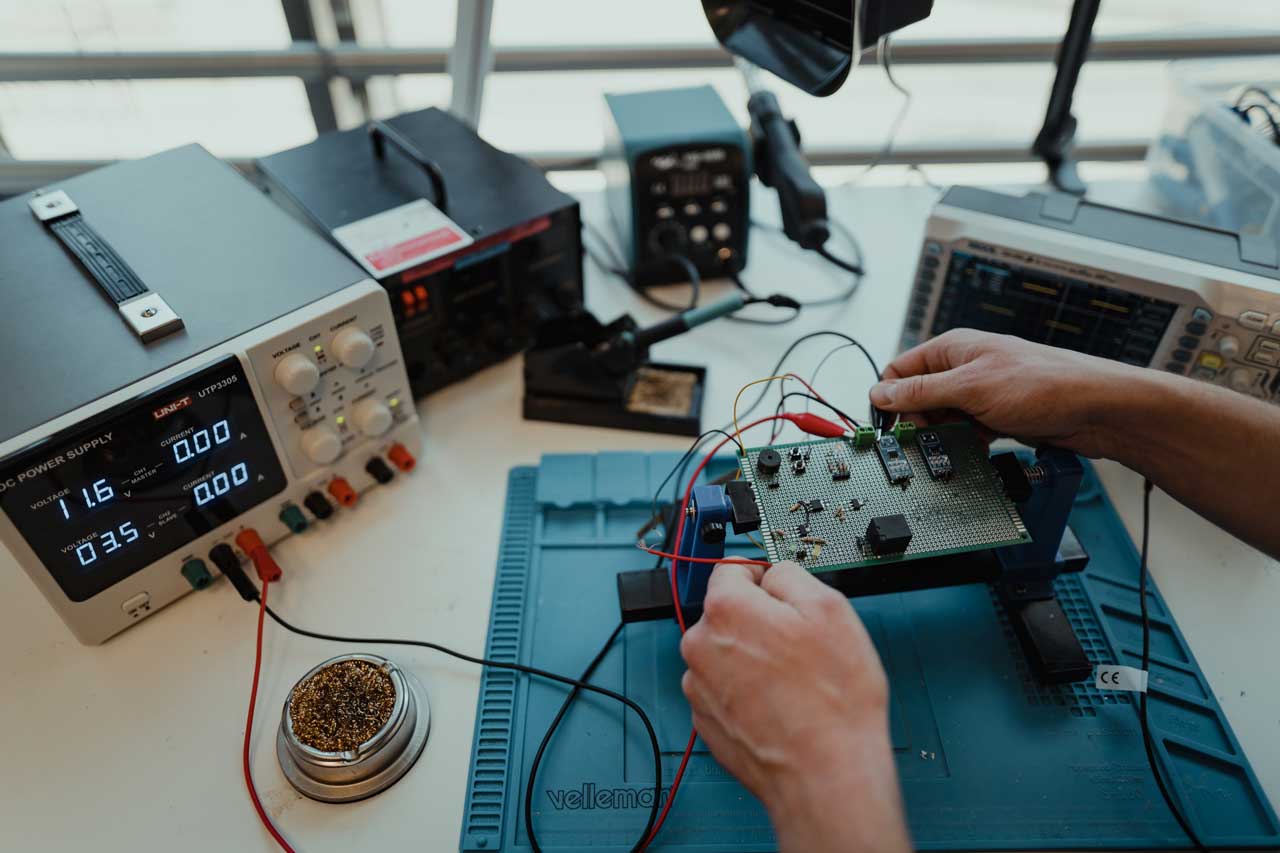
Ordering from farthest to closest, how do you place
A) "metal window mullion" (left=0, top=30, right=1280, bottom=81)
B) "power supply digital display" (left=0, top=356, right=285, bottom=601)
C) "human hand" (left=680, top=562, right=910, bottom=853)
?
"metal window mullion" (left=0, top=30, right=1280, bottom=81), "power supply digital display" (left=0, top=356, right=285, bottom=601), "human hand" (left=680, top=562, right=910, bottom=853)

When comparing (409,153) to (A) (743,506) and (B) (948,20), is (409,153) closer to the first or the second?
(A) (743,506)

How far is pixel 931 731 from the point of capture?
42.4 inches

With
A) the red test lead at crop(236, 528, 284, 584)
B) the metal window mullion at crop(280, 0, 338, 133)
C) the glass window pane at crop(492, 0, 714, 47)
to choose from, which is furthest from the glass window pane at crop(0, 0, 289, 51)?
the red test lead at crop(236, 528, 284, 584)

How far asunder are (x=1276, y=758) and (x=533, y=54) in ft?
6.74

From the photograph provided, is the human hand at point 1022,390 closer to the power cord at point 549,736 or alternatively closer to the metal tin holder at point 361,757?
the power cord at point 549,736

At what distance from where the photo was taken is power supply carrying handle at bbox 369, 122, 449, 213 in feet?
4.63

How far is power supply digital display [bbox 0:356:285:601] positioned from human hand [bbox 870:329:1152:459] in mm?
847

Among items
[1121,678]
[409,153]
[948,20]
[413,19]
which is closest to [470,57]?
[409,153]

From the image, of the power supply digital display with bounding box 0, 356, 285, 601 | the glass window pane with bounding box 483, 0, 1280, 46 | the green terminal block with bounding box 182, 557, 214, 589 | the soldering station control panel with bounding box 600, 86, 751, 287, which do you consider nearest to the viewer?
the power supply digital display with bounding box 0, 356, 285, 601

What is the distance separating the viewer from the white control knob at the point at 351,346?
3.81 ft

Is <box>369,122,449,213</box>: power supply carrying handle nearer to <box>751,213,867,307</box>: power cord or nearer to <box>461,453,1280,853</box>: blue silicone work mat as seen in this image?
<box>461,453,1280,853</box>: blue silicone work mat

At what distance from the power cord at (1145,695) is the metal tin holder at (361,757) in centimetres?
89

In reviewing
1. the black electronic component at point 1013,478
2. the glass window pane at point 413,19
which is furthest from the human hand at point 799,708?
the glass window pane at point 413,19

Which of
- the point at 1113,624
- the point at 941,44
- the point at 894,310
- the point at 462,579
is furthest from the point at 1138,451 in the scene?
the point at 941,44
